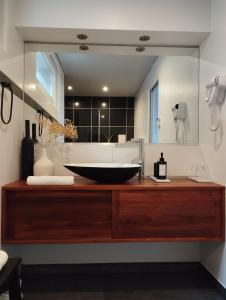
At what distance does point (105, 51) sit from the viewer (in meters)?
2.13

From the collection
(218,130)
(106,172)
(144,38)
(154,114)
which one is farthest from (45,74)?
(218,130)

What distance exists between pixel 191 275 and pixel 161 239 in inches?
27.2

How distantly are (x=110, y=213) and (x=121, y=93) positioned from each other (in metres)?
1.06

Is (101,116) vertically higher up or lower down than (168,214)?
higher up

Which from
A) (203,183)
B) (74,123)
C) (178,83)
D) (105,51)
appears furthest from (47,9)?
(203,183)

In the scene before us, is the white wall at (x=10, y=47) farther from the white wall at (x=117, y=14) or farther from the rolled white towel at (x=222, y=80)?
the rolled white towel at (x=222, y=80)

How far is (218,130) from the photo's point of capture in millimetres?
1801

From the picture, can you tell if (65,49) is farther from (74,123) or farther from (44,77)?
(74,123)

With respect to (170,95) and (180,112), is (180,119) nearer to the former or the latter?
(180,112)

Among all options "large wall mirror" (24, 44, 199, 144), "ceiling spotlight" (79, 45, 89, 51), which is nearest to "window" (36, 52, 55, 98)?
"large wall mirror" (24, 44, 199, 144)

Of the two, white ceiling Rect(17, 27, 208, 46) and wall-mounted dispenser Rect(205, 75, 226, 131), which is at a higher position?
white ceiling Rect(17, 27, 208, 46)

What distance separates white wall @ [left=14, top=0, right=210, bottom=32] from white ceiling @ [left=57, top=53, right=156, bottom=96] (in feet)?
1.08

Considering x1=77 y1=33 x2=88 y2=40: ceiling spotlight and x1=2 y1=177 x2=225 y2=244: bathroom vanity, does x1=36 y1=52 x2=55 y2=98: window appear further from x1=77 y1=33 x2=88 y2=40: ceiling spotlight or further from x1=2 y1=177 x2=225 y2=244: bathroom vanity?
x1=2 y1=177 x2=225 y2=244: bathroom vanity

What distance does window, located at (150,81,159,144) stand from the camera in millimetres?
2168
